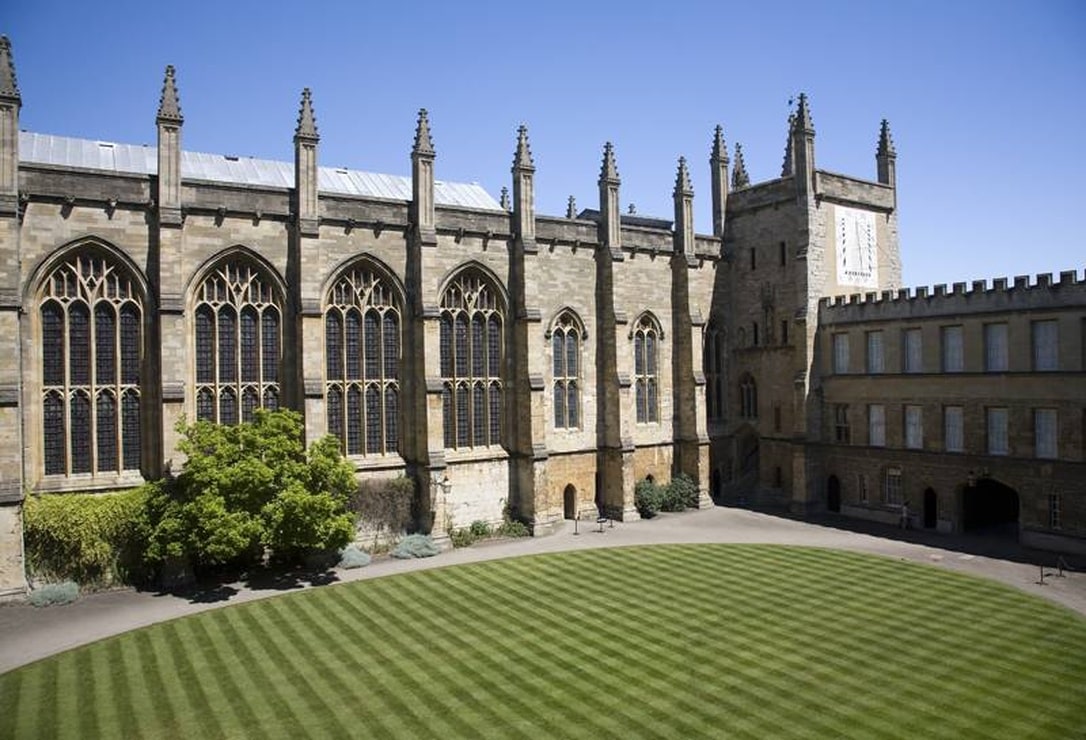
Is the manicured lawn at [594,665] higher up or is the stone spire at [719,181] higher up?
the stone spire at [719,181]

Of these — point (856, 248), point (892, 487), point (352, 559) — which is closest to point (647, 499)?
point (892, 487)

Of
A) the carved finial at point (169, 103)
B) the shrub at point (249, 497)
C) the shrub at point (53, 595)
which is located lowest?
the shrub at point (53, 595)

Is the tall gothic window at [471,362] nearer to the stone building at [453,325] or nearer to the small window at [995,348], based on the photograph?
the stone building at [453,325]

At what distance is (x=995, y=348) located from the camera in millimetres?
31562

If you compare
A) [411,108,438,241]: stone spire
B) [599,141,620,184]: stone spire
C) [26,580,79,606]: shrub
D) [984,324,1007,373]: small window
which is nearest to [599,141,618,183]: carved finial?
[599,141,620,184]: stone spire

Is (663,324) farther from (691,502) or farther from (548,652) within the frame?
(548,652)

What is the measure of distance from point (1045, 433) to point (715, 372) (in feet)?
55.7

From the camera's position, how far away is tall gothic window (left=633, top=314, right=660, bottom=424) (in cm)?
3981

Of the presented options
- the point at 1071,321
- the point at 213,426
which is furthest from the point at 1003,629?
the point at 213,426

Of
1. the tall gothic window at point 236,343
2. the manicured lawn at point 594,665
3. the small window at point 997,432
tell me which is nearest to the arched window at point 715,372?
the small window at point 997,432

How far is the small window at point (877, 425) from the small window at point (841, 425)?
3.49 ft

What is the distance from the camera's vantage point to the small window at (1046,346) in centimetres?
2950

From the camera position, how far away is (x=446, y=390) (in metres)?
34.0

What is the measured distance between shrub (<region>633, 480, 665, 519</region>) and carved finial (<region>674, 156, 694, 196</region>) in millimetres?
15400
